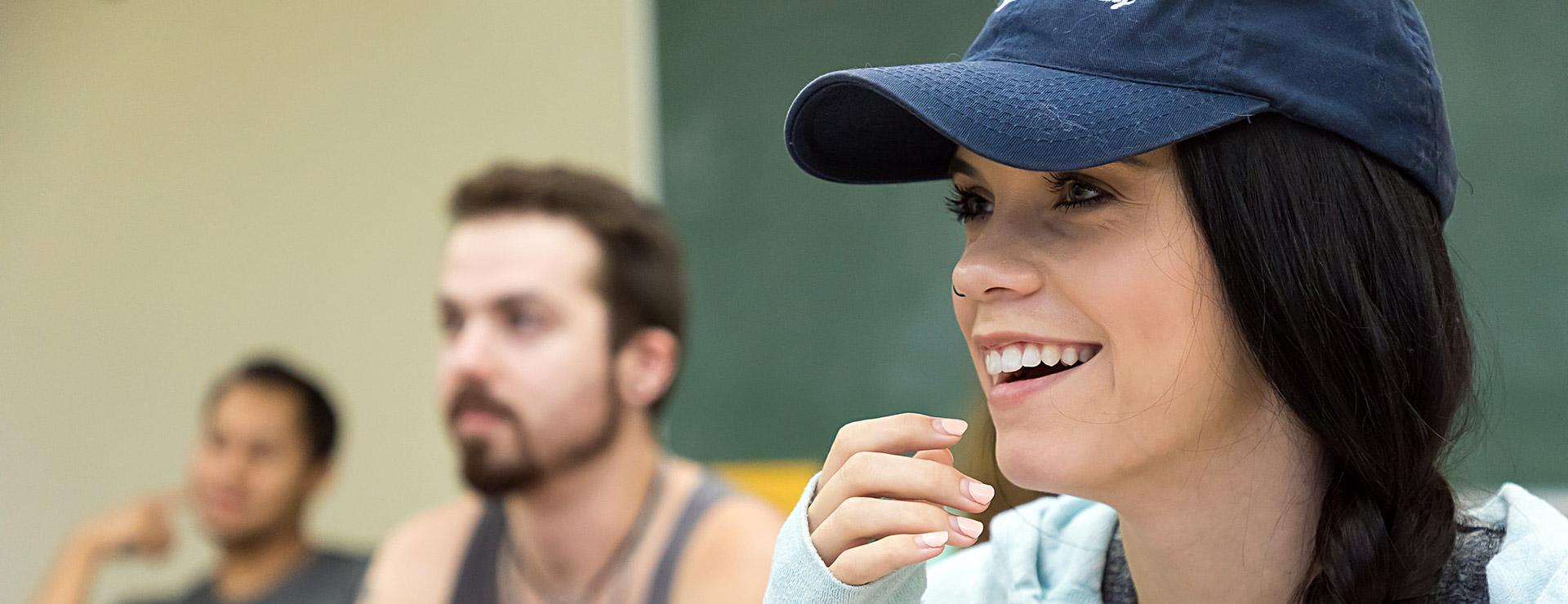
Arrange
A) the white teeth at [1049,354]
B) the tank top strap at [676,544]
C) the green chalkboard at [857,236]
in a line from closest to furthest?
the white teeth at [1049,354], the tank top strap at [676,544], the green chalkboard at [857,236]

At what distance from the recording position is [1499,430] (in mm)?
2217

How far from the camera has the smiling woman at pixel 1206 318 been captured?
0.78m

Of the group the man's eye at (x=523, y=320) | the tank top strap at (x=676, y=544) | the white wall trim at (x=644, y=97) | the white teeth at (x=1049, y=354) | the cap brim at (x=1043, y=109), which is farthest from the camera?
the white wall trim at (x=644, y=97)

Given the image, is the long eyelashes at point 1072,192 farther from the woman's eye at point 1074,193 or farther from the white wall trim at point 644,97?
the white wall trim at point 644,97

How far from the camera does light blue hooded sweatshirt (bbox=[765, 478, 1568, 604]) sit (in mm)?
837

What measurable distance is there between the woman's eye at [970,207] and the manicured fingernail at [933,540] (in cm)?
27

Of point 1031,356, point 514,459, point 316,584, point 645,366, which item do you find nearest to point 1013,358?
point 1031,356

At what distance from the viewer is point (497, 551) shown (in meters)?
2.15

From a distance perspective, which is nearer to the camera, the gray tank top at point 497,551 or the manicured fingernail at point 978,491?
the manicured fingernail at point 978,491

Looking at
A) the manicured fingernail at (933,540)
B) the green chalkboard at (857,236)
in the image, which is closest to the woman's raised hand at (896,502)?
the manicured fingernail at (933,540)

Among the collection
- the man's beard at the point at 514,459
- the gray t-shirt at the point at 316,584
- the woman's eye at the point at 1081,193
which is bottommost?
the gray t-shirt at the point at 316,584

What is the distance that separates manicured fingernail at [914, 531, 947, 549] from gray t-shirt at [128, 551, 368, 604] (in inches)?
76.0

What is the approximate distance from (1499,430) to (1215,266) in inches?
69.1

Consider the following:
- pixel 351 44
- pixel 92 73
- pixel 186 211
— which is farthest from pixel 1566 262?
pixel 92 73
